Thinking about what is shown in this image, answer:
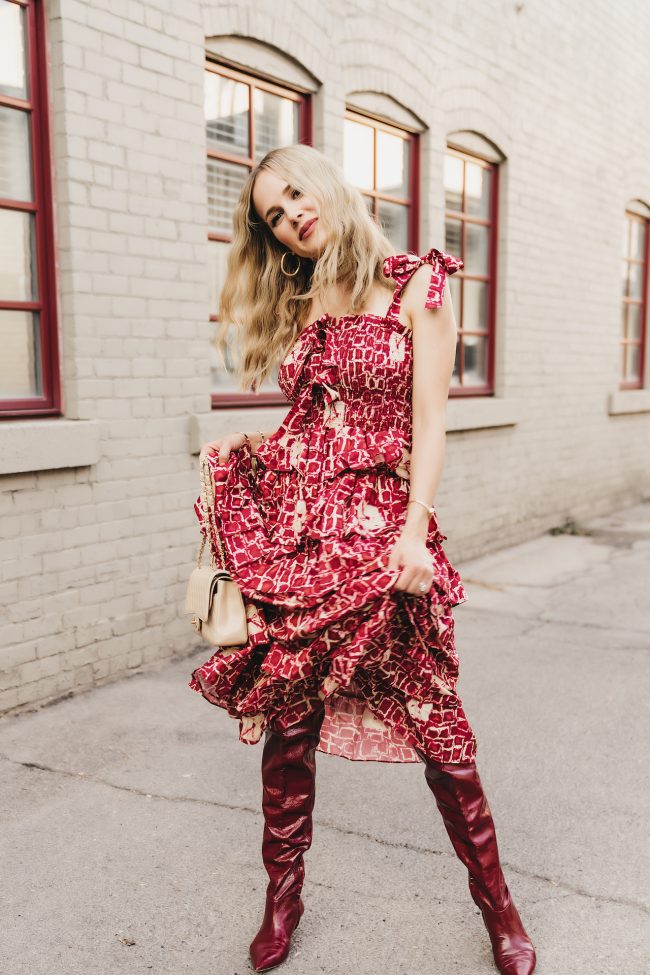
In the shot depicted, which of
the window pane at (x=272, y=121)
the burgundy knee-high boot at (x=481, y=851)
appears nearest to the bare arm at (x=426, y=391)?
the burgundy knee-high boot at (x=481, y=851)

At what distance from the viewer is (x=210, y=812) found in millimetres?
3109

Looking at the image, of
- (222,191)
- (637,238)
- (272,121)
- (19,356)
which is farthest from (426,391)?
(637,238)

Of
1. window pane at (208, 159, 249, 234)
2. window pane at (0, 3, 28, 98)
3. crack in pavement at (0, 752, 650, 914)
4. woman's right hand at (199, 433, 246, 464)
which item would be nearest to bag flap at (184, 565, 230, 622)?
woman's right hand at (199, 433, 246, 464)

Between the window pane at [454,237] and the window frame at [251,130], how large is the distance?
5.95 feet

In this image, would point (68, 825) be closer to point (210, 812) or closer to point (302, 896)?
point (210, 812)

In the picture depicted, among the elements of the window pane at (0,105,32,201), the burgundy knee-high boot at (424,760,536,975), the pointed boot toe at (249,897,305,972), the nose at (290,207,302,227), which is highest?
the window pane at (0,105,32,201)

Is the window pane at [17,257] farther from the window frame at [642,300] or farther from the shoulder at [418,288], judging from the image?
the window frame at [642,300]

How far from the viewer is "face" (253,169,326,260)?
7.60 ft

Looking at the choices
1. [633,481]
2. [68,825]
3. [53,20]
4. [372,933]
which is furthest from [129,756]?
[633,481]

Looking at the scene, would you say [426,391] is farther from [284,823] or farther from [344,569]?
[284,823]

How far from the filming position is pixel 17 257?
4.07 meters

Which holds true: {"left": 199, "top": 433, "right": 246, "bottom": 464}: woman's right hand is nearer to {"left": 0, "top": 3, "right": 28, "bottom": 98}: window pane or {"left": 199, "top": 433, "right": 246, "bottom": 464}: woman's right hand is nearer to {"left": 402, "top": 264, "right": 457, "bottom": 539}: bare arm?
{"left": 402, "top": 264, "right": 457, "bottom": 539}: bare arm

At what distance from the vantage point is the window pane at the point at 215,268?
502 cm

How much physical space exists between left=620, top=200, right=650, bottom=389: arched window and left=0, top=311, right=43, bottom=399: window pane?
7314mm
